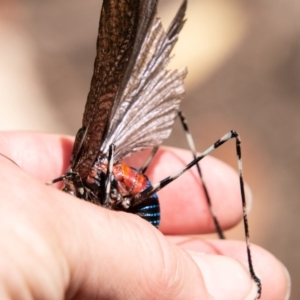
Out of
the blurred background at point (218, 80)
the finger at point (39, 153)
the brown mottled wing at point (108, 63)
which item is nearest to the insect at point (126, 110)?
the brown mottled wing at point (108, 63)

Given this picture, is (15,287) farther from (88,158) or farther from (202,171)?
(202,171)

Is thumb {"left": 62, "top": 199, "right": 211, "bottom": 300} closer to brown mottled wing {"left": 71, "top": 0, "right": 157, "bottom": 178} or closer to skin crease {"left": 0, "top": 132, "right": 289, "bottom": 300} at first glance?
skin crease {"left": 0, "top": 132, "right": 289, "bottom": 300}

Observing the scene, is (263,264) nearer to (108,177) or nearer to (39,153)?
(108,177)

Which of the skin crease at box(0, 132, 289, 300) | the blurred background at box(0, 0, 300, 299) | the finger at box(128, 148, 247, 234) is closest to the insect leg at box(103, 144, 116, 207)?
the skin crease at box(0, 132, 289, 300)

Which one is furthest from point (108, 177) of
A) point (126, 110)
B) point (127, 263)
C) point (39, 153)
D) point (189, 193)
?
point (189, 193)

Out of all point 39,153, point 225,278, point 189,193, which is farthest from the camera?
point 189,193

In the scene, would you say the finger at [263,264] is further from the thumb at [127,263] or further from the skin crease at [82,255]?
the thumb at [127,263]
